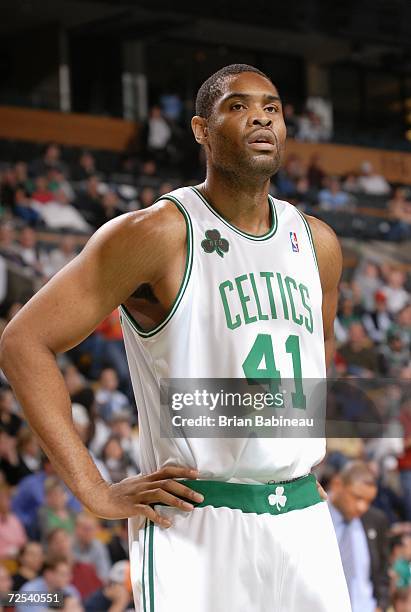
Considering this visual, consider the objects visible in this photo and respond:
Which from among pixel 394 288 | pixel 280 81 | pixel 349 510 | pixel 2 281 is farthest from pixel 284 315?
pixel 280 81

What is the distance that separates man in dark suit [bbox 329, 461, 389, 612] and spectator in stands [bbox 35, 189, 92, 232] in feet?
15.2

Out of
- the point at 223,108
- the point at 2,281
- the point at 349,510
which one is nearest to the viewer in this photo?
the point at 223,108

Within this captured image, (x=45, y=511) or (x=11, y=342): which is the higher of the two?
(x=11, y=342)

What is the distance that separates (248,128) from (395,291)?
831 cm

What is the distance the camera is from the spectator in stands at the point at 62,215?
9.39 m

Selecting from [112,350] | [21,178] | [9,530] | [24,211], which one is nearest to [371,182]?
[21,178]

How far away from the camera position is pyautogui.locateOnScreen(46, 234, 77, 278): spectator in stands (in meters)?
8.23

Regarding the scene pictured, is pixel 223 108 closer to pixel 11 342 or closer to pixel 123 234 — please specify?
pixel 123 234

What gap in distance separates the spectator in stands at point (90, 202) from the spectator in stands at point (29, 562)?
4955 millimetres

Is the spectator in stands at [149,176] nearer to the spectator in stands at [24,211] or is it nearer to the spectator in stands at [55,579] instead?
the spectator in stands at [24,211]

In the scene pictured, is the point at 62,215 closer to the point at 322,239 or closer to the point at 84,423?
the point at 84,423

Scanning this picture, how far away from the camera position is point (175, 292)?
7.70 feet

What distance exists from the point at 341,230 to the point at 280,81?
4599 millimetres

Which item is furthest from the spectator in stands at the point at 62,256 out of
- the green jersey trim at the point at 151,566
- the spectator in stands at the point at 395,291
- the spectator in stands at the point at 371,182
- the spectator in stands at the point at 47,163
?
the spectator in stands at the point at 371,182
